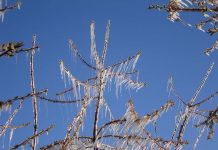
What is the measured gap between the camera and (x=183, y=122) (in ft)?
21.9

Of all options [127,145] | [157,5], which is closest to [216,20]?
[157,5]

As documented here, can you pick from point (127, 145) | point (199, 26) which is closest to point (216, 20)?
point (199, 26)

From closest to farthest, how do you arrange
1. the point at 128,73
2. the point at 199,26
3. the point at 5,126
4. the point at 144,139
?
the point at 144,139
the point at 199,26
the point at 5,126
the point at 128,73

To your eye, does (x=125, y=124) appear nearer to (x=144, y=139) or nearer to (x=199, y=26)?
(x=144, y=139)

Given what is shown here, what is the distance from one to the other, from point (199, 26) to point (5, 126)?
3.48 metres

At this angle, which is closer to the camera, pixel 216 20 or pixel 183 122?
pixel 216 20

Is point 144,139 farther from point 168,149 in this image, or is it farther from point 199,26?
point 199,26

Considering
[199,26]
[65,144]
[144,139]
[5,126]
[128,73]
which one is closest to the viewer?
[65,144]

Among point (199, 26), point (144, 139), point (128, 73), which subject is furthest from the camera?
point (128, 73)

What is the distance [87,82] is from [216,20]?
7.73ft

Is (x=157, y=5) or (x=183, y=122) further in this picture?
(x=183, y=122)

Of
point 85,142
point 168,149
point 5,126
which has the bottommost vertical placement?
point 168,149

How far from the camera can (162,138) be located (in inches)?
240

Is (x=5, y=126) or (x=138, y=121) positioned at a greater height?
(x=5, y=126)
